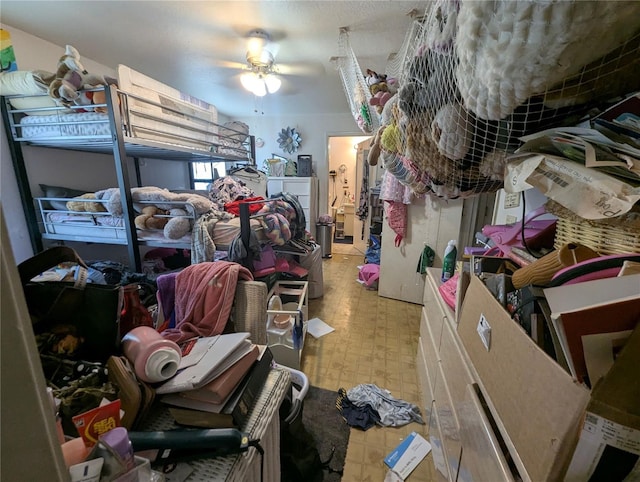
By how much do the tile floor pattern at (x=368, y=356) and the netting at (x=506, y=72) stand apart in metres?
1.39

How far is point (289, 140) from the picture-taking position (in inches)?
175

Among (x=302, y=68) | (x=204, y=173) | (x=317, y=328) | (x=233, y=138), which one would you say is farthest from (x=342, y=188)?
(x=317, y=328)

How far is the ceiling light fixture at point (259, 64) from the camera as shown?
1852 millimetres

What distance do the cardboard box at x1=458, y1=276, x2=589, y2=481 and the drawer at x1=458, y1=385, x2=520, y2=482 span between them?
Result: 0.16 feet

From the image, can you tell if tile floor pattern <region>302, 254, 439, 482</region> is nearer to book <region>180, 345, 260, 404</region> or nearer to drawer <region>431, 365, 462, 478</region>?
drawer <region>431, 365, 462, 478</region>

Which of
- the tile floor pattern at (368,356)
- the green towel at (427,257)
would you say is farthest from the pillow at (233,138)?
the green towel at (427,257)

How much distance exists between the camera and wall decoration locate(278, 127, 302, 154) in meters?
4.41

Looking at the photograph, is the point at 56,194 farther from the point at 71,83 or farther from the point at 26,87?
the point at 71,83

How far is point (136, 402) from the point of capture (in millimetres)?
567

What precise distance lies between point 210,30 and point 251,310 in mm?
1986

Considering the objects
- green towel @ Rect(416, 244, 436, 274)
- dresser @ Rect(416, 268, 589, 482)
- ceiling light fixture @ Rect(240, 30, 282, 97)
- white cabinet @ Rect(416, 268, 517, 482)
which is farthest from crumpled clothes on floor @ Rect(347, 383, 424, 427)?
ceiling light fixture @ Rect(240, 30, 282, 97)

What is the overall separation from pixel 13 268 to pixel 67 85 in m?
1.82

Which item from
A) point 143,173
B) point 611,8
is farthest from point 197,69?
point 611,8

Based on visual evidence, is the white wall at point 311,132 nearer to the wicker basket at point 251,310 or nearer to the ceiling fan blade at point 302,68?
the ceiling fan blade at point 302,68
